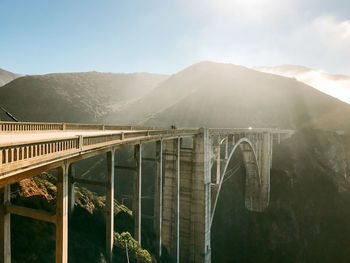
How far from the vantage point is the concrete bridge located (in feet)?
19.6

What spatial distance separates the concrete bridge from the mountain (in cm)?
2975

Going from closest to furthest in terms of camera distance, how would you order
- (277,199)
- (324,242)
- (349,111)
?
(324,242)
(277,199)
(349,111)

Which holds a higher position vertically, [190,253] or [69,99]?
[69,99]

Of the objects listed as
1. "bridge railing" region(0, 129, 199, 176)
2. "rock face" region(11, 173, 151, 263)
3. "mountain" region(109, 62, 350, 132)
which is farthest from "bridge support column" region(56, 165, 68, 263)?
"mountain" region(109, 62, 350, 132)

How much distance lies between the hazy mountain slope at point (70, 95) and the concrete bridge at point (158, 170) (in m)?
87.8

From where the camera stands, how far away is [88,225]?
1534cm

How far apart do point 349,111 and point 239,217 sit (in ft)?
152

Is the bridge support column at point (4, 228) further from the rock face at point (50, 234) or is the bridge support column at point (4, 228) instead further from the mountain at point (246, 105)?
the mountain at point (246, 105)

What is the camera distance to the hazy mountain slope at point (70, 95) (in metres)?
104

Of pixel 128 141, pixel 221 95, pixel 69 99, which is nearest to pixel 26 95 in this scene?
pixel 69 99

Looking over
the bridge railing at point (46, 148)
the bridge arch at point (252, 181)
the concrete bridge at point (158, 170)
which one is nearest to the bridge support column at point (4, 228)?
the concrete bridge at point (158, 170)

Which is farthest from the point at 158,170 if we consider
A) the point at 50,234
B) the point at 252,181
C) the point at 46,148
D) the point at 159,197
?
the point at 252,181

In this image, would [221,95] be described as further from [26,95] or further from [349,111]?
[26,95]

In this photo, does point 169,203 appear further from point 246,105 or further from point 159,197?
point 246,105
